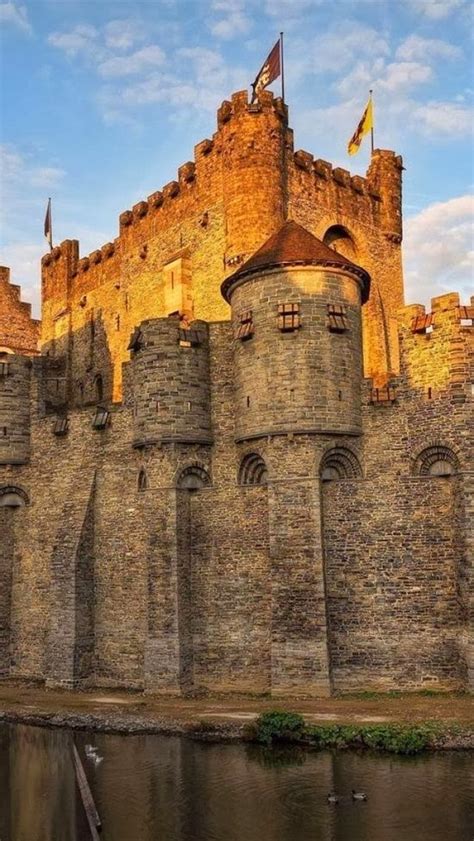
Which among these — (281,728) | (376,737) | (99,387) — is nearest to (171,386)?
(281,728)

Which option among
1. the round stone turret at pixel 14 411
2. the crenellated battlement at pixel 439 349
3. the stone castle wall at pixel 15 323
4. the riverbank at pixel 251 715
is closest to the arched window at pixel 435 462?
the crenellated battlement at pixel 439 349

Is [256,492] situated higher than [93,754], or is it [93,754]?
[256,492]

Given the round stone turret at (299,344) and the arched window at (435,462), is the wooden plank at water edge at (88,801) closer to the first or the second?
the round stone turret at (299,344)

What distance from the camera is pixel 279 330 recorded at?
24422mm

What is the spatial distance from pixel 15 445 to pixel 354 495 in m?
13.5

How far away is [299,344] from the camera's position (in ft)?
79.6

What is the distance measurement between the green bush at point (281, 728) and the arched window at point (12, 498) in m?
14.8

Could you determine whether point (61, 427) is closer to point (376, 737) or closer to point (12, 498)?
point (12, 498)

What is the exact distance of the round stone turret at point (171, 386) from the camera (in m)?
25.9

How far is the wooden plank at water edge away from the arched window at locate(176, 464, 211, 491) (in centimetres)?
946

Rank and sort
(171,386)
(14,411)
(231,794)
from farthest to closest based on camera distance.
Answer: (14,411), (171,386), (231,794)

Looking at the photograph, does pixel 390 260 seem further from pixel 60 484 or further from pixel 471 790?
pixel 471 790

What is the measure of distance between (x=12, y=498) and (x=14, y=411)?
10.8ft

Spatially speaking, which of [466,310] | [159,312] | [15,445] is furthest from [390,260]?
[15,445]
